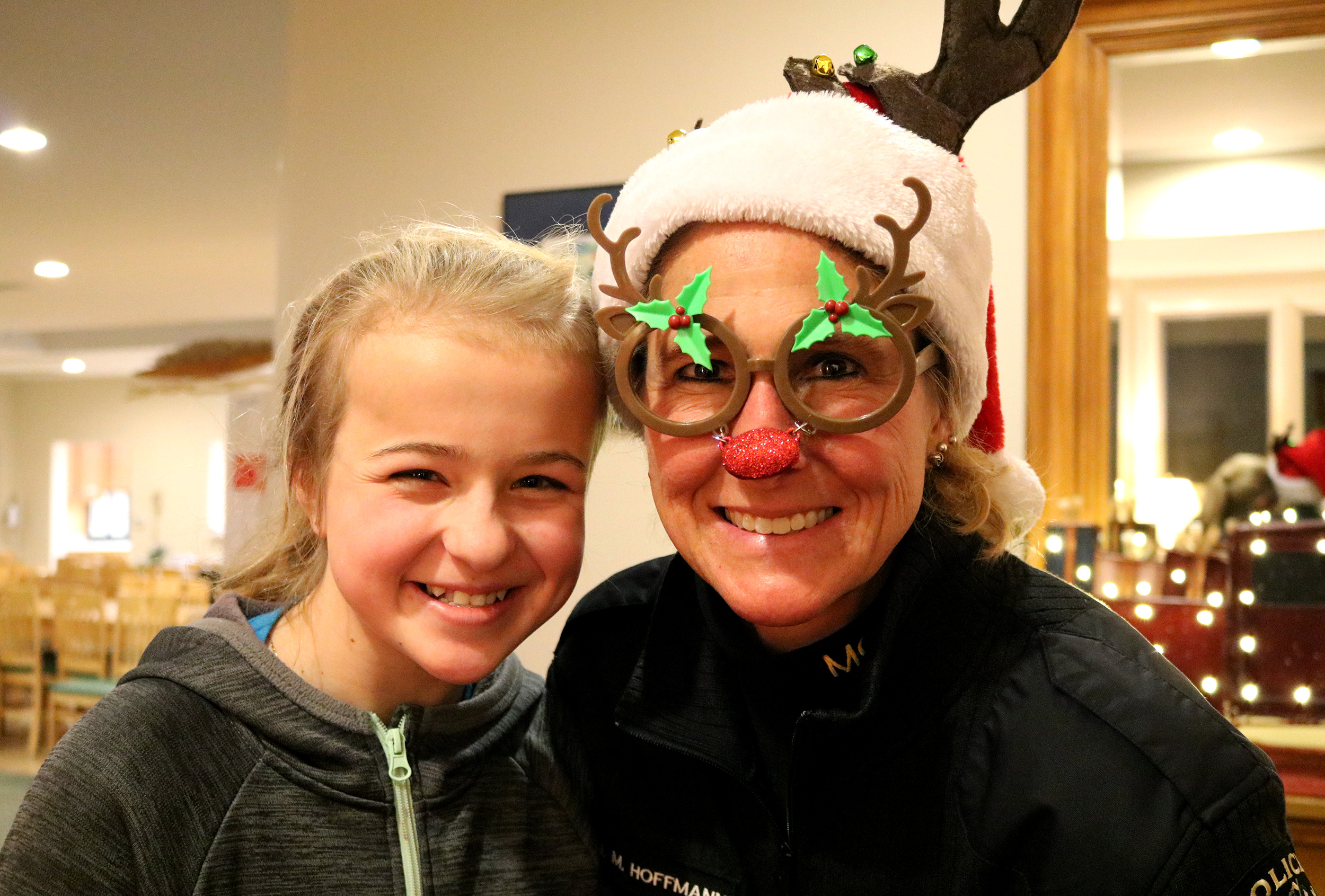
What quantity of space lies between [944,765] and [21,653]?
488 centimetres

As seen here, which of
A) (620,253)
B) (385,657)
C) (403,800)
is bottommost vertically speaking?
(403,800)

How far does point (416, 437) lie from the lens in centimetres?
107

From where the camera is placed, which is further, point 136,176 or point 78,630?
point 78,630

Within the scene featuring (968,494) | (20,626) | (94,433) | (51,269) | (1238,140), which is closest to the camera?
(968,494)

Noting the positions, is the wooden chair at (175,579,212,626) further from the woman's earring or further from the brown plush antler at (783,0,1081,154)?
the brown plush antler at (783,0,1081,154)

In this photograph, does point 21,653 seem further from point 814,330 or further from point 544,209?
point 814,330

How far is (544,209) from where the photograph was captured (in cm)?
252

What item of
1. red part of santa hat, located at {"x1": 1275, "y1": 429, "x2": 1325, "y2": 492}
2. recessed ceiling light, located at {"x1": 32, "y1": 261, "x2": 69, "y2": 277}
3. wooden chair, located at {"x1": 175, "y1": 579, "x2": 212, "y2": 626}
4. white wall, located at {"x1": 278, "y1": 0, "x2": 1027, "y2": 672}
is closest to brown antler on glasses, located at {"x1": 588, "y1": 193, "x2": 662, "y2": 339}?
white wall, located at {"x1": 278, "y1": 0, "x2": 1027, "y2": 672}

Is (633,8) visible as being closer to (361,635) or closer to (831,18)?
(831,18)

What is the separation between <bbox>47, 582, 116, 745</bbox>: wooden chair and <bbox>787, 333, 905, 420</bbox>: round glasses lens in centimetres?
465

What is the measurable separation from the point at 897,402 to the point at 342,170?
216 centimetres

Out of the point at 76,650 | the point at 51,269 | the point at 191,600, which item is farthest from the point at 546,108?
the point at 76,650

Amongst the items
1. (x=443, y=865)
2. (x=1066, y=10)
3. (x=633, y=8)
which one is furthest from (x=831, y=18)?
(x=443, y=865)

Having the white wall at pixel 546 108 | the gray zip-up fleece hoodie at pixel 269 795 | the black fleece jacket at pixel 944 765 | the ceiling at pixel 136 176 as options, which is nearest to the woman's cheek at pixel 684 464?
the black fleece jacket at pixel 944 765
